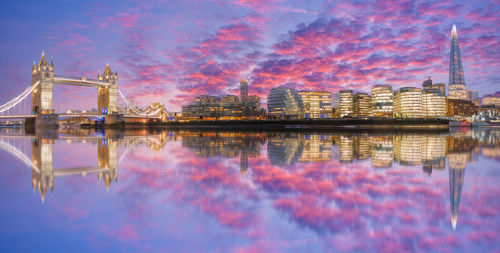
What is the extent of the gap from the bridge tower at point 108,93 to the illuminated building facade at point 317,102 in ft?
258

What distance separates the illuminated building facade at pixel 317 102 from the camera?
140 metres

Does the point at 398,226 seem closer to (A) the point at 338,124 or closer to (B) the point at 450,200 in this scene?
(B) the point at 450,200

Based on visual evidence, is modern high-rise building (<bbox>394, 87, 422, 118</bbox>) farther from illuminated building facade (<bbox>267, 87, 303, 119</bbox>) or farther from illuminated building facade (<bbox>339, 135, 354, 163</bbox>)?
illuminated building facade (<bbox>339, 135, 354, 163</bbox>)

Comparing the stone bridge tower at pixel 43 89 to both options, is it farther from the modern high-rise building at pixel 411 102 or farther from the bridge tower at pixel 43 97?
the modern high-rise building at pixel 411 102

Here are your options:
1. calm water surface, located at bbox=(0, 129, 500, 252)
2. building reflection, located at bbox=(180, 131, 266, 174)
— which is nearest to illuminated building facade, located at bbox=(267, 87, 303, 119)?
building reflection, located at bbox=(180, 131, 266, 174)

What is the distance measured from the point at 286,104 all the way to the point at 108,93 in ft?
228

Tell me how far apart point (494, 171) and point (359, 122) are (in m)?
72.3

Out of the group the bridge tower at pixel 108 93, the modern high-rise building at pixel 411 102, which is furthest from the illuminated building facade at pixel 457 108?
the bridge tower at pixel 108 93

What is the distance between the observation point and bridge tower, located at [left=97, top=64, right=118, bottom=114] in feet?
341

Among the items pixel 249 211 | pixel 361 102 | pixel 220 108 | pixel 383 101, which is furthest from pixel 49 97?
pixel 361 102

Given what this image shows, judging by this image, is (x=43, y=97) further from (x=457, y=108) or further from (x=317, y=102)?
(x=457, y=108)

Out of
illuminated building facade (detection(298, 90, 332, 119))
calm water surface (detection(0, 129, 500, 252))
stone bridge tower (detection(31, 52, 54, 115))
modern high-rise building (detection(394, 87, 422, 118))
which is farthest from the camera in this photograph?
illuminated building facade (detection(298, 90, 332, 119))

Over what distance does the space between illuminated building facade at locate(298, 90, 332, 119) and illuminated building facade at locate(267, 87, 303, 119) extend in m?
8.92

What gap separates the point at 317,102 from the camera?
465ft
